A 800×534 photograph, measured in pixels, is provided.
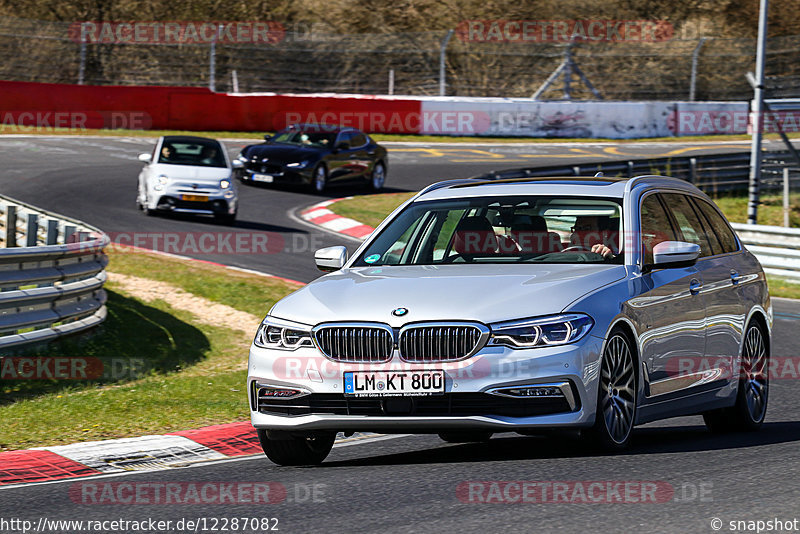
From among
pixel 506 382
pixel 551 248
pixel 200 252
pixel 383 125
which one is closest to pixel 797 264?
pixel 200 252

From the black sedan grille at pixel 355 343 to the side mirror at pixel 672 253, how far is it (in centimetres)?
184

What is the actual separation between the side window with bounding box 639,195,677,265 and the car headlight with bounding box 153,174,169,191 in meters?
14.9

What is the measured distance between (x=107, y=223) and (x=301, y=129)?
7818 millimetres

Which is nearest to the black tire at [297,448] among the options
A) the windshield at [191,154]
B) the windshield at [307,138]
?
the windshield at [191,154]

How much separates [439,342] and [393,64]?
38.1 metres

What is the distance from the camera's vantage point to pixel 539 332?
6617 millimetres

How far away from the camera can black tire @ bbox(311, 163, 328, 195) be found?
27344 mm

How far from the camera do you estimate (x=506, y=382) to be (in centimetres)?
656

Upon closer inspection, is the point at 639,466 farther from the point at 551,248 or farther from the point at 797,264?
the point at 797,264

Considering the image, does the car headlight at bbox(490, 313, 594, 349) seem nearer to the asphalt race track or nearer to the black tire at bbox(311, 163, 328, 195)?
the asphalt race track

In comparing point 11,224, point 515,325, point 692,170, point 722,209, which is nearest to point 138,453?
point 515,325
